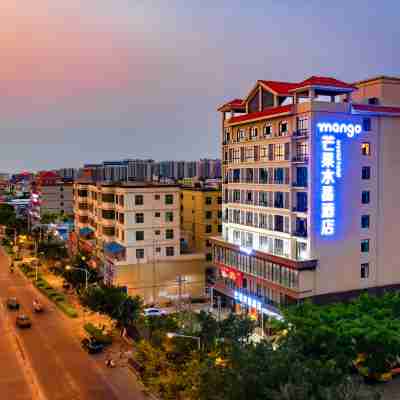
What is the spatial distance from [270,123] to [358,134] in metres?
6.69

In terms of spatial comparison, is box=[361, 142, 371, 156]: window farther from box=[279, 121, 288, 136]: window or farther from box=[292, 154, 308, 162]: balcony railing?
box=[279, 121, 288, 136]: window

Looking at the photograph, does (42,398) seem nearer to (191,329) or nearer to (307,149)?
(191,329)

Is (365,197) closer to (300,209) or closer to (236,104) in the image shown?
(300,209)

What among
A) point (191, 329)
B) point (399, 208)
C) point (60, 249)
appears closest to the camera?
point (191, 329)

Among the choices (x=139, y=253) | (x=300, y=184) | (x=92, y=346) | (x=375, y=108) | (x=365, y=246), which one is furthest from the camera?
(x=139, y=253)

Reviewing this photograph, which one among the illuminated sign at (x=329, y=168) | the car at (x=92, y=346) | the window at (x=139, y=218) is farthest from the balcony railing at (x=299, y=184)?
the window at (x=139, y=218)

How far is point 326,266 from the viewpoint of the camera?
35312 millimetres

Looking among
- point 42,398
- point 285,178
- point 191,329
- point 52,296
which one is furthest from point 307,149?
point 52,296

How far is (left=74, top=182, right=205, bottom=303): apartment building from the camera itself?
4772cm

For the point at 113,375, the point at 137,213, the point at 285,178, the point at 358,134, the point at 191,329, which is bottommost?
the point at 113,375

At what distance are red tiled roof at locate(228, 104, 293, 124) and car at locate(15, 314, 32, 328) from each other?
77.9 ft

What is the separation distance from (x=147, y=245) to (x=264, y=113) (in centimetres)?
1790

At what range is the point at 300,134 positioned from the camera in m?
35.1

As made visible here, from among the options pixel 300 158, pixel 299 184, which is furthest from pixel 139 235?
pixel 300 158
